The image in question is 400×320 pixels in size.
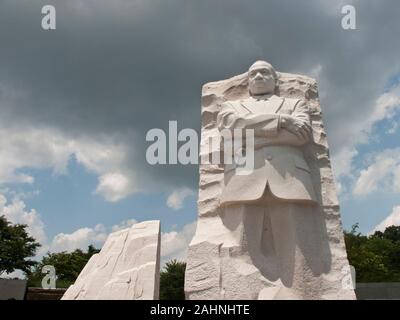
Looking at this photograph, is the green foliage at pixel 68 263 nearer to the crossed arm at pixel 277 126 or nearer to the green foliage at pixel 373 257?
the green foliage at pixel 373 257

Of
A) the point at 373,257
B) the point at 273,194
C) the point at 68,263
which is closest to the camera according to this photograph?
the point at 273,194

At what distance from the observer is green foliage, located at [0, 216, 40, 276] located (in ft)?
71.1

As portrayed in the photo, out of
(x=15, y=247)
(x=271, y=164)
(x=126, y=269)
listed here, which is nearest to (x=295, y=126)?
(x=271, y=164)

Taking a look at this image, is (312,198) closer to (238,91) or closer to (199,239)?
(199,239)

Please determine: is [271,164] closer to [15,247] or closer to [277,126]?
[277,126]

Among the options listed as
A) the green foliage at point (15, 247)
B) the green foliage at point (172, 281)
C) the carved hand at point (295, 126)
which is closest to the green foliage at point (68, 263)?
the green foliage at point (15, 247)

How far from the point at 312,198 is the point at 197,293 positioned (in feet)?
5.91

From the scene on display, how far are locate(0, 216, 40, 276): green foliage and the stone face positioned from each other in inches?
665

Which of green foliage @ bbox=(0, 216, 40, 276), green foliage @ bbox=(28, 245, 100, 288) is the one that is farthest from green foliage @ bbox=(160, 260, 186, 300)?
green foliage @ bbox=(0, 216, 40, 276)

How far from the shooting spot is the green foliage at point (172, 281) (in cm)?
1978

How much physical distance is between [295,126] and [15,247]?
19461 mm

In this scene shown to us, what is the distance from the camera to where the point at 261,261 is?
559cm

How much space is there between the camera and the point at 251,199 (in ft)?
18.3
